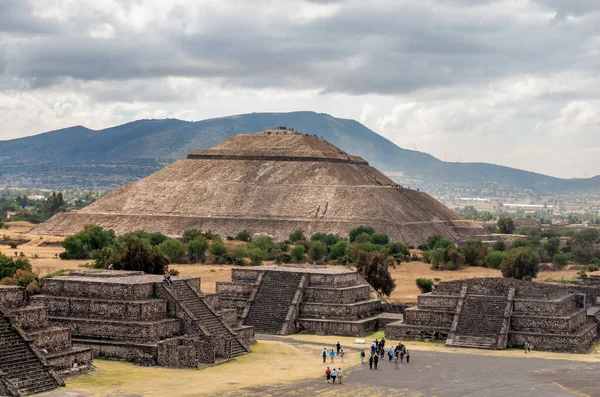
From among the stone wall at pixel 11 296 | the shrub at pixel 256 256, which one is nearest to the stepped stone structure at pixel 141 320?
the stone wall at pixel 11 296

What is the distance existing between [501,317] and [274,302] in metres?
13.9

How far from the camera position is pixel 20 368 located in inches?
1512

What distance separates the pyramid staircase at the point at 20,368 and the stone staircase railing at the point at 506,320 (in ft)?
83.1

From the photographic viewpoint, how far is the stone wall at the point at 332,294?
196ft

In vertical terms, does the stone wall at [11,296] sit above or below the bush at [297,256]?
above

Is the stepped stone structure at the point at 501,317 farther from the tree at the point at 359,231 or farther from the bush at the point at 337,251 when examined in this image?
the tree at the point at 359,231

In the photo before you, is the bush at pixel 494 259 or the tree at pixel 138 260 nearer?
the tree at pixel 138 260

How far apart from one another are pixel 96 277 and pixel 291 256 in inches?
2244

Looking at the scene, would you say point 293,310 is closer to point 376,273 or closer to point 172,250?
point 376,273

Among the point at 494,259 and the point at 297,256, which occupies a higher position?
the point at 494,259

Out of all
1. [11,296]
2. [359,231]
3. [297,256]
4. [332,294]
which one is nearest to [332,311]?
[332,294]

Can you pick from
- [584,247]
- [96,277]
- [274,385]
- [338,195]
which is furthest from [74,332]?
[338,195]

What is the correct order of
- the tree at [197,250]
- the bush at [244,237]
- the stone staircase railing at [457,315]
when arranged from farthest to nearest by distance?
the bush at [244,237] < the tree at [197,250] < the stone staircase railing at [457,315]

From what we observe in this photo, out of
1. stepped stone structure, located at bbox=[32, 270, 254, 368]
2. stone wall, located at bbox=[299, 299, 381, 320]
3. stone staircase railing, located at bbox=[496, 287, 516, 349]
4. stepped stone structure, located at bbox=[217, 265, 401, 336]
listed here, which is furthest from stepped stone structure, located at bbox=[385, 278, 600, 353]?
stepped stone structure, located at bbox=[32, 270, 254, 368]
